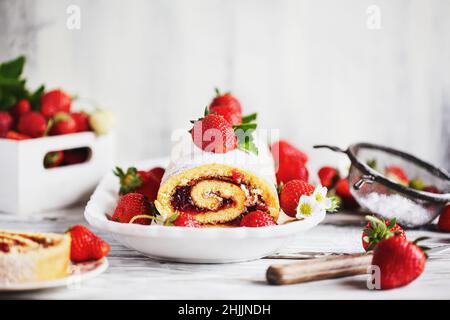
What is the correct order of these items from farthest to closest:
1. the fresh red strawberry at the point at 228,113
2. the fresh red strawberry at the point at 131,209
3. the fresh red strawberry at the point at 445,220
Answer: the fresh red strawberry at the point at 445,220 → the fresh red strawberry at the point at 228,113 → the fresh red strawberry at the point at 131,209

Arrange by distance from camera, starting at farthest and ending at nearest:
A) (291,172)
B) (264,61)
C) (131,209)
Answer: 1. (264,61)
2. (291,172)
3. (131,209)

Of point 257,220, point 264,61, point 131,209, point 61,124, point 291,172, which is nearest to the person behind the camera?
point 257,220

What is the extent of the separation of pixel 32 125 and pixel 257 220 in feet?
2.78

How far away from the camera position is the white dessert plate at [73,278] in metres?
1.22

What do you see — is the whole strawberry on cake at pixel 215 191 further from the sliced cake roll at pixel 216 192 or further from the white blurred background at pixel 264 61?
the white blurred background at pixel 264 61

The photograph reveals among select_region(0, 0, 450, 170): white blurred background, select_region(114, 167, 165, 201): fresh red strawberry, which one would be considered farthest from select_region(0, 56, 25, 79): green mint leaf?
select_region(114, 167, 165, 201): fresh red strawberry

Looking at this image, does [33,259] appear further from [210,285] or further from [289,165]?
[289,165]

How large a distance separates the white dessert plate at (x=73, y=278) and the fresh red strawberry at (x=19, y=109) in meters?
0.84

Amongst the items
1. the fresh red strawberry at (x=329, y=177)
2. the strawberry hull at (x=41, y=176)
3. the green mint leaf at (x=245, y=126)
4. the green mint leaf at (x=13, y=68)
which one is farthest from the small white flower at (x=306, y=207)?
the green mint leaf at (x=13, y=68)

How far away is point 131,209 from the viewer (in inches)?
62.4

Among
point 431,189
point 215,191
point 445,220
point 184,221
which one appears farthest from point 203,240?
point 431,189

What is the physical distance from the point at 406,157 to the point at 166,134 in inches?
35.8

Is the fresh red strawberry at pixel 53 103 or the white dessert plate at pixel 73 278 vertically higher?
the fresh red strawberry at pixel 53 103

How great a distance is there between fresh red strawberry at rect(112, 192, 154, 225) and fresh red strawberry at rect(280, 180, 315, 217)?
1.02 ft
